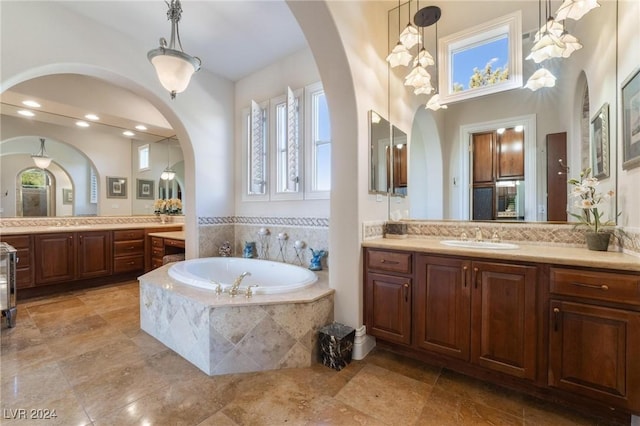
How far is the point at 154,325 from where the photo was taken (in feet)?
7.91

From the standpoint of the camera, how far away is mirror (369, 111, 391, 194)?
2297 mm

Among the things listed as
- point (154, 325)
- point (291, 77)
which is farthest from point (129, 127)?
point (154, 325)

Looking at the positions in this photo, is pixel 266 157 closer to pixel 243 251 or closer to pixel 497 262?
pixel 243 251

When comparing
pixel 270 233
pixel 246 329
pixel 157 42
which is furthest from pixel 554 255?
pixel 157 42

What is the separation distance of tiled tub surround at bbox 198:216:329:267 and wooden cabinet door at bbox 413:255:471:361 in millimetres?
1278

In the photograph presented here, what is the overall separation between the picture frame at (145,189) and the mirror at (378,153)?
14.9 feet

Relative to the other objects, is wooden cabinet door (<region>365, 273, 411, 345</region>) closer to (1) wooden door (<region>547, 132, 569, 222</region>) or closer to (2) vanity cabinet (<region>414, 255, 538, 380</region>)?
(2) vanity cabinet (<region>414, 255, 538, 380</region>)

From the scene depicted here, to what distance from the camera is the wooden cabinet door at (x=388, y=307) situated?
6.49 feet

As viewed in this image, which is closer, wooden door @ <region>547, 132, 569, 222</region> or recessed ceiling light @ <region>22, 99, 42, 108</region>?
wooden door @ <region>547, 132, 569, 222</region>

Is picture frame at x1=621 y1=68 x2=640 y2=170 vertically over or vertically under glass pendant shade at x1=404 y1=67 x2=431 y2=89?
under

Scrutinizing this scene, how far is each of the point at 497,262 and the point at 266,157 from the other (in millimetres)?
2804

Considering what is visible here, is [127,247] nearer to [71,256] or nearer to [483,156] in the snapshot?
[71,256]

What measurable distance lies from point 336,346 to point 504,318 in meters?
1.10

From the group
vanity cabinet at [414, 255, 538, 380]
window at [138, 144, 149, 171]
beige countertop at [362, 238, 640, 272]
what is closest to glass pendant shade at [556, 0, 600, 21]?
beige countertop at [362, 238, 640, 272]
